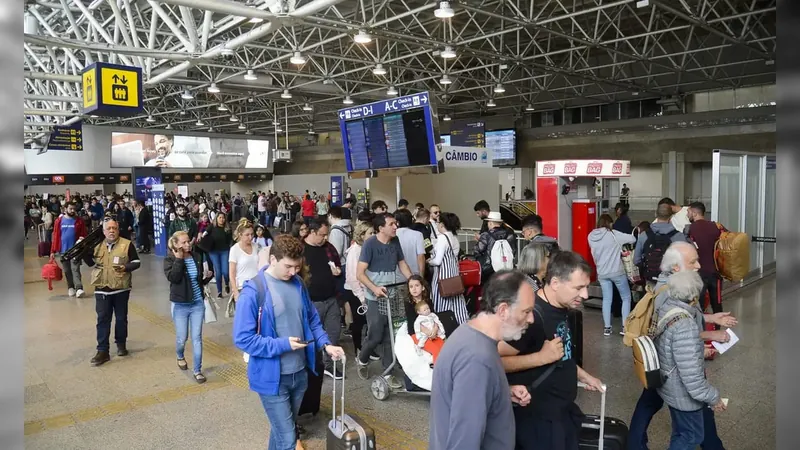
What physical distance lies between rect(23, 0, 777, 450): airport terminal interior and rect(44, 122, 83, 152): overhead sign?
16cm

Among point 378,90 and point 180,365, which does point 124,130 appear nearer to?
point 378,90

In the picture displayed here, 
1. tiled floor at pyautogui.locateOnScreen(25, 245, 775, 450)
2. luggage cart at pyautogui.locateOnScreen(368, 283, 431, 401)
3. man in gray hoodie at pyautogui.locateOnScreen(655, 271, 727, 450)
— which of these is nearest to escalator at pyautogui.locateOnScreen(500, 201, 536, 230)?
tiled floor at pyautogui.locateOnScreen(25, 245, 775, 450)

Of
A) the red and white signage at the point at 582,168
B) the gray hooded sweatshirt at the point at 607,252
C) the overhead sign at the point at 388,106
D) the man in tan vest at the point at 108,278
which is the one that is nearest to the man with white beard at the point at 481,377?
the gray hooded sweatshirt at the point at 607,252

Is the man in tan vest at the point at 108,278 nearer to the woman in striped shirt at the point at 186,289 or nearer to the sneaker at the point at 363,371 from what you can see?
the woman in striped shirt at the point at 186,289

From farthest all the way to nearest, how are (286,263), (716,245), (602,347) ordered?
1. (716,245)
2. (602,347)
3. (286,263)

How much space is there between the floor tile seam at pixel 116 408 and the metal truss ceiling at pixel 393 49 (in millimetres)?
5685

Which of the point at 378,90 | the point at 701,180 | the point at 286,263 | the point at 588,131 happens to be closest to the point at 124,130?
the point at 378,90

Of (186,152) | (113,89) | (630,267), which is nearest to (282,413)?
(630,267)

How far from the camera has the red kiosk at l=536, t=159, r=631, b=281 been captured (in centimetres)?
970

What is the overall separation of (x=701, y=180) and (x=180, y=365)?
22.8 m

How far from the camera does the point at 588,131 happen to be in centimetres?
2512

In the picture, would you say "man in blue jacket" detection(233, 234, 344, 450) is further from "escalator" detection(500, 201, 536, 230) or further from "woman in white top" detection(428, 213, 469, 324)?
"escalator" detection(500, 201, 536, 230)

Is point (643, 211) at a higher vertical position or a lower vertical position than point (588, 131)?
lower

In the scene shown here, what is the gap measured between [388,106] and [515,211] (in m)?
5.89
